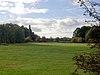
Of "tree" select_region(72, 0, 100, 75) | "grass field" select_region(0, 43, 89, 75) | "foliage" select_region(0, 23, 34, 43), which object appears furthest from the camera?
"foliage" select_region(0, 23, 34, 43)

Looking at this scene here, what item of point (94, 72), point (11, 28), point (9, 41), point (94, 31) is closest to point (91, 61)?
point (94, 72)

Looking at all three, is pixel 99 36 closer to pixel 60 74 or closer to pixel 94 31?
pixel 94 31

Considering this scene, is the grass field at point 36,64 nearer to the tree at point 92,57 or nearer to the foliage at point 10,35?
the tree at point 92,57

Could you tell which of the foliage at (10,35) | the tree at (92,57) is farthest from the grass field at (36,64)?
the foliage at (10,35)

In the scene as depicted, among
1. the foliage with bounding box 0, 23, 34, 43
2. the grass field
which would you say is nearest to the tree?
the grass field

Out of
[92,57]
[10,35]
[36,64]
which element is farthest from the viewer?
[10,35]

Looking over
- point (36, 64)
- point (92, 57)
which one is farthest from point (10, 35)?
point (92, 57)

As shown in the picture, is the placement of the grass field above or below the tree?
below

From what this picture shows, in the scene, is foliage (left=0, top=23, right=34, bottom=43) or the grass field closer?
the grass field

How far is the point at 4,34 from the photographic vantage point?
6609 inches

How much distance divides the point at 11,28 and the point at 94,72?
6871 inches

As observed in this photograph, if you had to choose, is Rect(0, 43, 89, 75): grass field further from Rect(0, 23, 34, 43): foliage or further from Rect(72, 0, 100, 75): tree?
Rect(0, 23, 34, 43): foliage

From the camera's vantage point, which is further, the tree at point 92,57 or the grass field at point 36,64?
the grass field at point 36,64

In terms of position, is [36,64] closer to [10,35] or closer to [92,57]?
[92,57]
